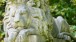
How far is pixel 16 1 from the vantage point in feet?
25.3

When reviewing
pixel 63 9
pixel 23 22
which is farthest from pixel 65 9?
pixel 23 22

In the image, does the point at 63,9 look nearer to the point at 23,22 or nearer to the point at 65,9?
the point at 65,9

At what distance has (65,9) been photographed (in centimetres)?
1276

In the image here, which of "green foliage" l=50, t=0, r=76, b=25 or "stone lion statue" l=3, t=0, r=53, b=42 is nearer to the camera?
"stone lion statue" l=3, t=0, r=53, b=42

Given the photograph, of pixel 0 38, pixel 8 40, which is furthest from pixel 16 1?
pixel 0 38

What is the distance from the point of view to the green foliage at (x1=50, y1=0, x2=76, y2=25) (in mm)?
12750

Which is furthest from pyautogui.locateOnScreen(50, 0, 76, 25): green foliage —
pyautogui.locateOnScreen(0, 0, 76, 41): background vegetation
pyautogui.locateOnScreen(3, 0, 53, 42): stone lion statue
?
pyautogui.locateOnScreen(3, 0, 53, 42): stone lion statue

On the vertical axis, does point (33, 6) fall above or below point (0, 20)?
above

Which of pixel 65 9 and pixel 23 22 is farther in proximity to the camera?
pixel 65 9

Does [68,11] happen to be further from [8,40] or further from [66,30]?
[8,40]

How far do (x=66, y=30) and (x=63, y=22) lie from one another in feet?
0.80

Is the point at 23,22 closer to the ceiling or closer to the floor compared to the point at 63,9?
closer to the ceiling

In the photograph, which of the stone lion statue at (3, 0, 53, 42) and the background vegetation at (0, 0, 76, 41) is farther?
the background vegetation at (0, 0, 76, 41)

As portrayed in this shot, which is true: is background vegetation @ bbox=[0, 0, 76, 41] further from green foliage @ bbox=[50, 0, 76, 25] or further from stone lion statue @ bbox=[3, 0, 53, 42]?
stone lion statue @ bbox=[3, 0, 53, 42]
